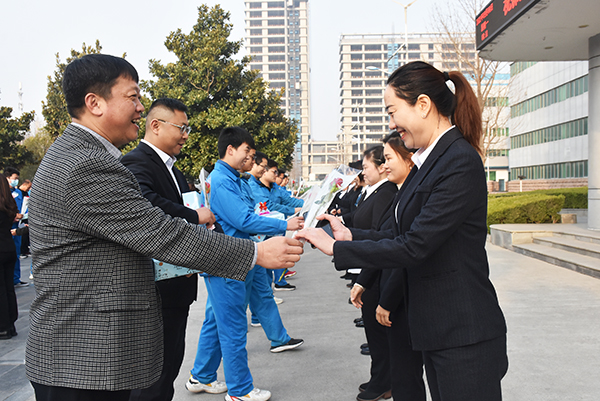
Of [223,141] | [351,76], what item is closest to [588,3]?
[223,141]

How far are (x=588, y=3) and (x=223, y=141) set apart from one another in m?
8.55

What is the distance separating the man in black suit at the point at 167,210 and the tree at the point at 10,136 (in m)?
18.6

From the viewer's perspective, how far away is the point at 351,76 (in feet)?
393

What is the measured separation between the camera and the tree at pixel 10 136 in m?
18.4

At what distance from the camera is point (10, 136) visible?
18562mm

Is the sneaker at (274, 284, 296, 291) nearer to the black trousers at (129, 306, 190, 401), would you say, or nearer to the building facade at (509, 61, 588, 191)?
the black trousers at (129, 306, 190, 401)

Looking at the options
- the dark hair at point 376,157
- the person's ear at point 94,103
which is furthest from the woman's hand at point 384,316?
the person's ear at point 94,103

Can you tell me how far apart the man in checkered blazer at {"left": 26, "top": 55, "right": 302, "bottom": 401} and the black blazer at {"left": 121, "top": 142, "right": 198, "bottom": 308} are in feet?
2.94

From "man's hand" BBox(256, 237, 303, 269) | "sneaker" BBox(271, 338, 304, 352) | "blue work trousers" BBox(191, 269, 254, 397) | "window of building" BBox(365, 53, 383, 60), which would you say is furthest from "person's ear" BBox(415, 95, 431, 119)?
"window of building" BBox(365, 53, 383, 60)

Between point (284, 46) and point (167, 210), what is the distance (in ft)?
420

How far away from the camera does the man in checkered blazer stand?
1661 millimetres

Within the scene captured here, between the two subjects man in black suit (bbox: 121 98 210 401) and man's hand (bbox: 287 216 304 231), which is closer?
man in black suit (bbox: 121 98 210 401)

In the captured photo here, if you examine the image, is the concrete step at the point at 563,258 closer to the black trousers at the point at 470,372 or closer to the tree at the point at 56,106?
the black trousers at the point at 470,372

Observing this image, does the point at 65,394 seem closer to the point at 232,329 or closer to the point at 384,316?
the point at 384,316
